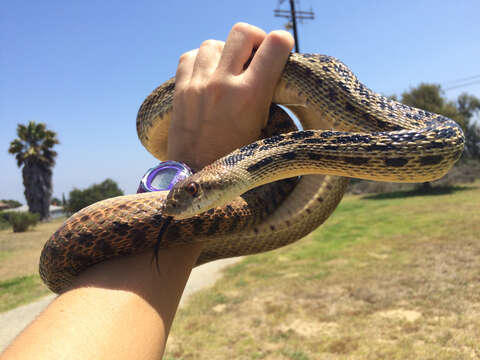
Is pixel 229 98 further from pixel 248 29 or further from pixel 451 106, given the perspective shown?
pixel 451 106

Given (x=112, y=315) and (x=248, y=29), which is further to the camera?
(x=248, y=29)

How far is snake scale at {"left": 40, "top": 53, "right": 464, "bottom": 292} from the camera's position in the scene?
211 cm

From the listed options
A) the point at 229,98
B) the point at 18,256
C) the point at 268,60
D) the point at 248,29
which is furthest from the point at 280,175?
the point at 18,256

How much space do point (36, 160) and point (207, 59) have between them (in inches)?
1793

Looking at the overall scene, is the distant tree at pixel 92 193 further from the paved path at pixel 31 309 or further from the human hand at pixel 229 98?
the human hand at pixel 229 98

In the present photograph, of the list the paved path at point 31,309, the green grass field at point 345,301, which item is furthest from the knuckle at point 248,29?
the paved path at point 31,309

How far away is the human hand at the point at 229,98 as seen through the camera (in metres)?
2.80

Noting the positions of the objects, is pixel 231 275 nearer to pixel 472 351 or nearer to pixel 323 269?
pixel 323 269

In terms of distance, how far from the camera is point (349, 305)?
9.20 m

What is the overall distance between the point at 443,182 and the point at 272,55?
130 ft

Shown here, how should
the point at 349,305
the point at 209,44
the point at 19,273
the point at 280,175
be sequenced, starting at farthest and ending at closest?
the point at 19,273, the point at 349,305, the point at 209,44, the point at 280,175

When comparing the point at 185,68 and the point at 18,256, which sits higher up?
the point at 185,68

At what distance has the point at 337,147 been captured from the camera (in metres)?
2.82

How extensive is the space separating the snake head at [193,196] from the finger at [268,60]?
831mm
